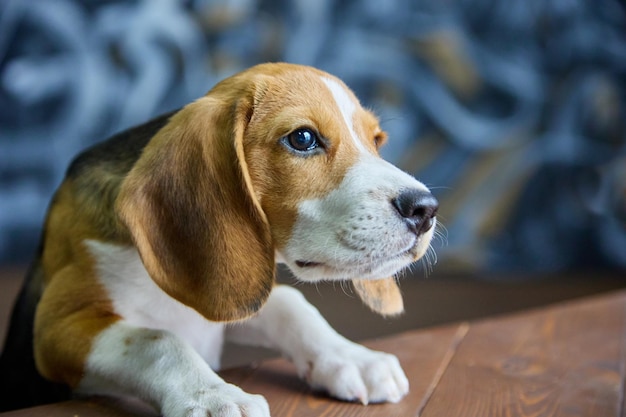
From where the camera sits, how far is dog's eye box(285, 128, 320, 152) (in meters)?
1.66

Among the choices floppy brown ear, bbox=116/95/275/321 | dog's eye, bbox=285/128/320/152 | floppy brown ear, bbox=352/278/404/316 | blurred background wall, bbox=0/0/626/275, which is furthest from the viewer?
blurred background wall, bbox=0/0/626/275

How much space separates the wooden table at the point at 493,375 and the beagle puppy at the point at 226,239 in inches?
2.5

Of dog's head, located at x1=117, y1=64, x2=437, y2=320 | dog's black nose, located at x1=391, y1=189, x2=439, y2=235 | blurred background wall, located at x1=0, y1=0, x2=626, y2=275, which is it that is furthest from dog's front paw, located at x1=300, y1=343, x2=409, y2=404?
blurred background wall, located at x1=0, y1=0, x2=626, y2=275

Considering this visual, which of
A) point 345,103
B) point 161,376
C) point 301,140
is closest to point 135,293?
point 161,376

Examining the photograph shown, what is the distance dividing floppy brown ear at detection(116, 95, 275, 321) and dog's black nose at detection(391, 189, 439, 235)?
294 mm

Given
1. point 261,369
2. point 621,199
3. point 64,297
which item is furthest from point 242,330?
point 621,199

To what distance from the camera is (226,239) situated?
1559 mm

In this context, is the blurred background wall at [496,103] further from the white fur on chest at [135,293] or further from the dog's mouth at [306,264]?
the dog's mouth at [306,264]

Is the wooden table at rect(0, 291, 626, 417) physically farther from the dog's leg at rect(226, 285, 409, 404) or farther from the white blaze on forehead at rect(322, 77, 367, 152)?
the white blaze on forehead at rect(322, 77, 367, 152)

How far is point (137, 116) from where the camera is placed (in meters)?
4.69

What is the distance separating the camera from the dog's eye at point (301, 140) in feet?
5.45

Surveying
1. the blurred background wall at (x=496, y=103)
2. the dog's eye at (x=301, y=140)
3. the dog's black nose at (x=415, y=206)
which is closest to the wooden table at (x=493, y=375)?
the dog's black nose at (x=415, y=206)

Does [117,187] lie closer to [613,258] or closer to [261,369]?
[261,369]

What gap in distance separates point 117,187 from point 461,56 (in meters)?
4.08
